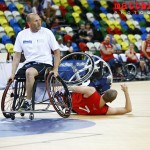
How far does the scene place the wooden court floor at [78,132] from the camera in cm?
620

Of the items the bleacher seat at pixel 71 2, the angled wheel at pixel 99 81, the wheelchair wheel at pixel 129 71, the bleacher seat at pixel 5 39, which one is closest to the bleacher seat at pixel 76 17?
the bleacher seat at pixel 71 2

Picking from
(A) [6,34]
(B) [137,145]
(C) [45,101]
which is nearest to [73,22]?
(A) [6,34]

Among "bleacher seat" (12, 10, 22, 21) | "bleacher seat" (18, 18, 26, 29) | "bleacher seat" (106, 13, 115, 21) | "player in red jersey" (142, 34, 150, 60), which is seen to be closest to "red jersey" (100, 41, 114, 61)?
"player in red jersey" (142, 34, 150, 60)

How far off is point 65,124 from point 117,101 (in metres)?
3.58

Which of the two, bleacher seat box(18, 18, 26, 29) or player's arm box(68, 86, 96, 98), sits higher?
bleacher seat box(18, 18, 26, 29)

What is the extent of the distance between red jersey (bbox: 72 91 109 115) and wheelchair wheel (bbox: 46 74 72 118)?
285mm

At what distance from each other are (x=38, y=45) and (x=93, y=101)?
1.16 metres

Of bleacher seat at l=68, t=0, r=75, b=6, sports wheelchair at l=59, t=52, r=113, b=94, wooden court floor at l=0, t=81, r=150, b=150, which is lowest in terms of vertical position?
wooden court floor at l=0, t=81, r=150, b=150

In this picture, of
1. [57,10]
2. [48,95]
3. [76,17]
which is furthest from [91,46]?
[48,95]

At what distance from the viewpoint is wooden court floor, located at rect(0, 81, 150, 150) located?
6199 millimetres

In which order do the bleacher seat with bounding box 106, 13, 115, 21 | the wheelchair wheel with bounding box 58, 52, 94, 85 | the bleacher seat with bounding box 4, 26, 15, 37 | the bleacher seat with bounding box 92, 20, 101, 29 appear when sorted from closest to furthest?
the wheelchair wheel with bounding box 58, 52, 94, 85 < the bleacher seat with bounding box 4, 26, 15, 37 < the bleacher seat with bounding box 92, 20, 101, 29 < the bleacher seat with bounding box 106, 13, 115, 21

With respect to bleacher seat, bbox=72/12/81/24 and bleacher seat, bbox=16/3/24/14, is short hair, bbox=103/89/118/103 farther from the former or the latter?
bleacher seat, bbox=72/12/81/24

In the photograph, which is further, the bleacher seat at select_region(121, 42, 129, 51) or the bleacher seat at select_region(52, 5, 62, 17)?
the bleacher seat at select_region(52, 5, 62, 17)

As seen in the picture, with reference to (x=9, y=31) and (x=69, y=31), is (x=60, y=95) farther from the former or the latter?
(x=69, y=31)
